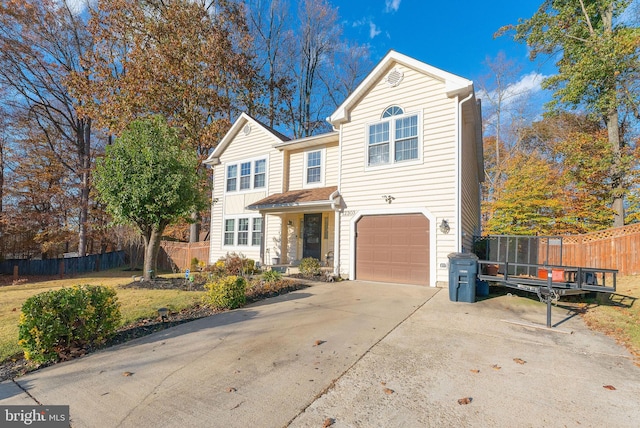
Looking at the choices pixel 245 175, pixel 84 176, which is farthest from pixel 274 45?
pixel 84 176

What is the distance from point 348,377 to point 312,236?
10111 mm

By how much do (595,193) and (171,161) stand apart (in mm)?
20746

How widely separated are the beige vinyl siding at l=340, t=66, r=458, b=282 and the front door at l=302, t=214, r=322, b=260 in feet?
9.24

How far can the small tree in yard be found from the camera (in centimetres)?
969

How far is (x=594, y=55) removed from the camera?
14297 mm

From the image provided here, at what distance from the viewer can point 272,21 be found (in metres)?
24.8

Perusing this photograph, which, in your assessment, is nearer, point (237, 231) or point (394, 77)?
point (394, 77)

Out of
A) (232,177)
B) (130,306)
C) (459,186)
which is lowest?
(130,306)

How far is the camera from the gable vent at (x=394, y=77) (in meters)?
9.70

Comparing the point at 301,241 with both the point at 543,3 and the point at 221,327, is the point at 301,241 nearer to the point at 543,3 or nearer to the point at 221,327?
the point at 221,327

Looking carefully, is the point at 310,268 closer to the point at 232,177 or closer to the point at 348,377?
the point at 348,377

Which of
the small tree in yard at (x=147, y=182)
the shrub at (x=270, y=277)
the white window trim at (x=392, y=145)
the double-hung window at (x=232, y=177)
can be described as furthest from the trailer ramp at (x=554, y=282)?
the double-hung window at (x=232, y=177)

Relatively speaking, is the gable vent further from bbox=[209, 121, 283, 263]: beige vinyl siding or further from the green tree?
the green tree

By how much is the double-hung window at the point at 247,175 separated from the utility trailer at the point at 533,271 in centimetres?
1019
